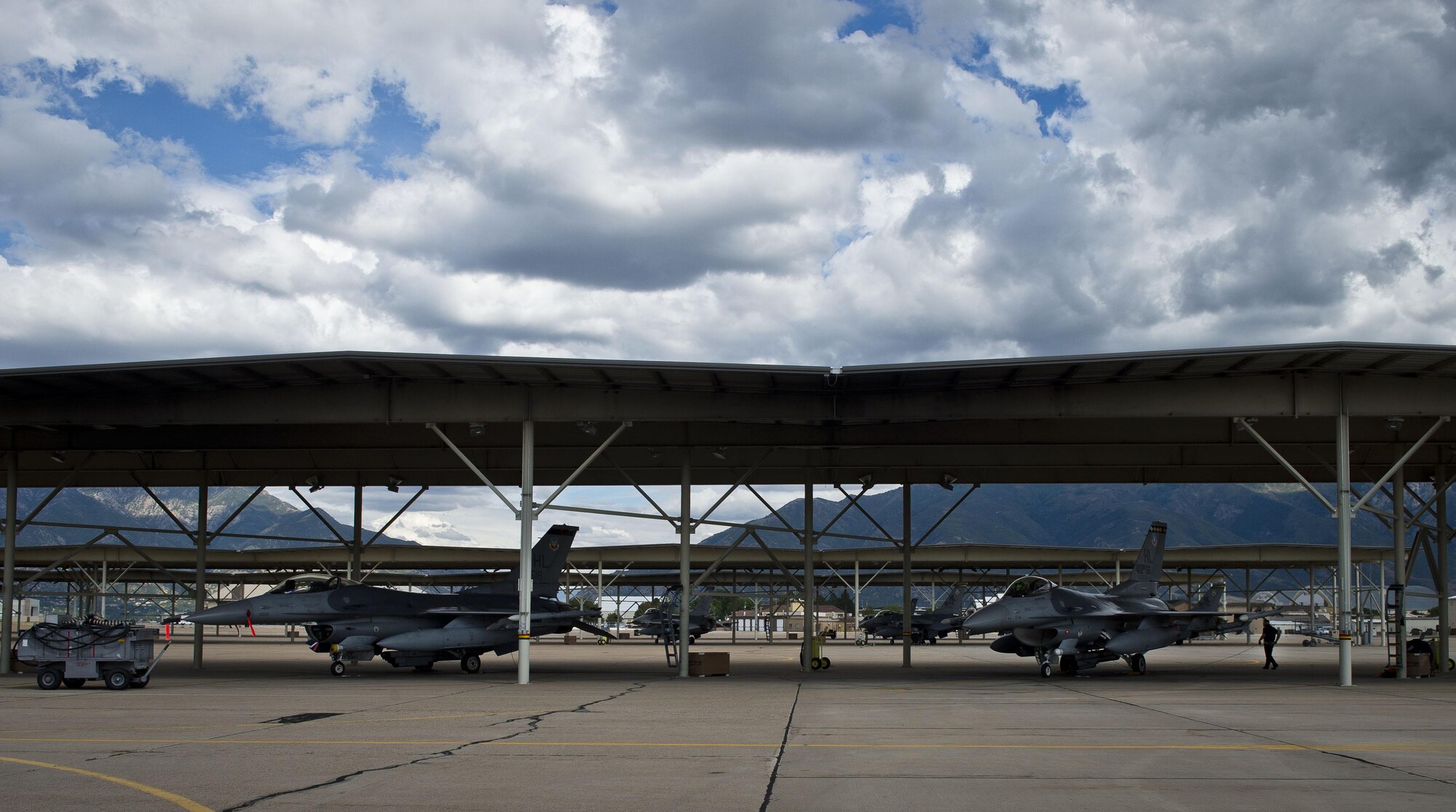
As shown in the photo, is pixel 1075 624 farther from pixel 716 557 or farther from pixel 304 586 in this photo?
pixel 716 557

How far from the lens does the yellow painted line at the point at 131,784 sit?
8.76m

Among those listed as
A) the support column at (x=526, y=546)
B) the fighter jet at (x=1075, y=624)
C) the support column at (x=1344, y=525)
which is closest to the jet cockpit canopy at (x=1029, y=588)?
the fighter jet at (x=1075, y=624)

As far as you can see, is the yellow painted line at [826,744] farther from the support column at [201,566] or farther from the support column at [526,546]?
the support column at [201,566]

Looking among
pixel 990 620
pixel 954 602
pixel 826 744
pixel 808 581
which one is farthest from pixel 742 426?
pixel 954 602

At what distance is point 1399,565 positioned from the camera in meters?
28.8

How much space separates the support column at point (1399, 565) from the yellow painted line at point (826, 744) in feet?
49.2

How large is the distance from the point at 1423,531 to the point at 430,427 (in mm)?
25851

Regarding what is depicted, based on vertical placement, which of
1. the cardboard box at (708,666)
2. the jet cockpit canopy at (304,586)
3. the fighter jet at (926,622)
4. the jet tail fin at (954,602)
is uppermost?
the jet cockpit canopy at (304,586)

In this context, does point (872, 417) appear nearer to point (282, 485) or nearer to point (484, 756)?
point (484, 756)

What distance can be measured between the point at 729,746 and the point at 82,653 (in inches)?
597

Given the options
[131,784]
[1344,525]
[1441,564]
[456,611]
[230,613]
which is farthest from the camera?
[1441,564]

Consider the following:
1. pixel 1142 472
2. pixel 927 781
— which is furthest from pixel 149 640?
pixel 1142 472

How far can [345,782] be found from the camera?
9984 mm

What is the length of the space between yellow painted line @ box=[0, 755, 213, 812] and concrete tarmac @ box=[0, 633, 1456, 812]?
4 cm
